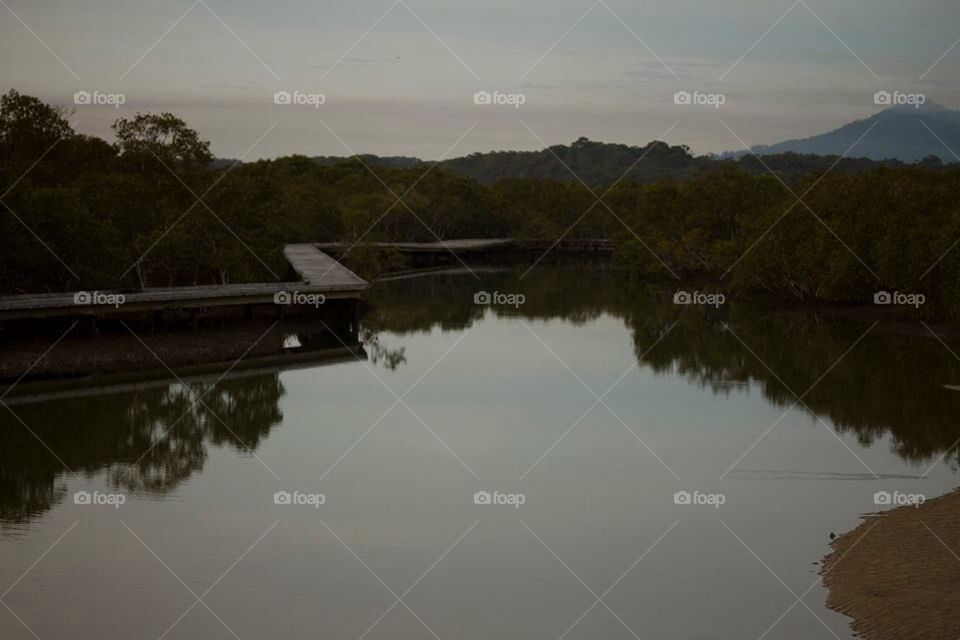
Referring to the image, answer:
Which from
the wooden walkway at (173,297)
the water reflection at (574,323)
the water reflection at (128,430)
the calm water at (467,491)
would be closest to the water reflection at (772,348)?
the water reflection at (574,323)

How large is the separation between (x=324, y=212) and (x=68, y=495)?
65.6 metres

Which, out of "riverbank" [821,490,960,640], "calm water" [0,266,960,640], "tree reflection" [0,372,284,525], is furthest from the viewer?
"tree reflection" [0,372,284,525]

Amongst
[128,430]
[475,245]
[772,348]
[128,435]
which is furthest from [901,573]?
[475,245]

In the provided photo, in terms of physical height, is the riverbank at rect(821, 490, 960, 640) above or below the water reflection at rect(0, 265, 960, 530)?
below

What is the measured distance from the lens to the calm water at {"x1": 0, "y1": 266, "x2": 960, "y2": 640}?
15820mm

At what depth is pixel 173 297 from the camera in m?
39.2

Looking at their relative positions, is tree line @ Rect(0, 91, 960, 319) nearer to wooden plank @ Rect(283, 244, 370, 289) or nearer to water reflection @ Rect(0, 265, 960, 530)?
wooden plank @ Rect(283, 244, 370, 289)

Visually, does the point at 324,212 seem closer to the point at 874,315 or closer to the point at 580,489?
the point at 874,315

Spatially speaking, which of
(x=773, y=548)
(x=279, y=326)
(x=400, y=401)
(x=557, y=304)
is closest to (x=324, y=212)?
(x=557, y=304)

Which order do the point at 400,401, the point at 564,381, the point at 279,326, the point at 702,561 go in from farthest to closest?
the point at 279,326
the point at 564,381
the point at 400,401
the point at 702,561

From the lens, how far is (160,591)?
649 inches

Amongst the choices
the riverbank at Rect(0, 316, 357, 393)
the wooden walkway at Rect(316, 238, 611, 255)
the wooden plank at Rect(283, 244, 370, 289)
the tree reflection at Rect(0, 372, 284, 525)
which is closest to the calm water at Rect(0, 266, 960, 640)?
the tree reflection at Rect(0, 372, 284, 525)

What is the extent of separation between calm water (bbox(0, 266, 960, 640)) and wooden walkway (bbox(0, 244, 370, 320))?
18.2 feet

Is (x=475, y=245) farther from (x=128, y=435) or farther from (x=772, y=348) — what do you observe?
(x=128, y=435)
